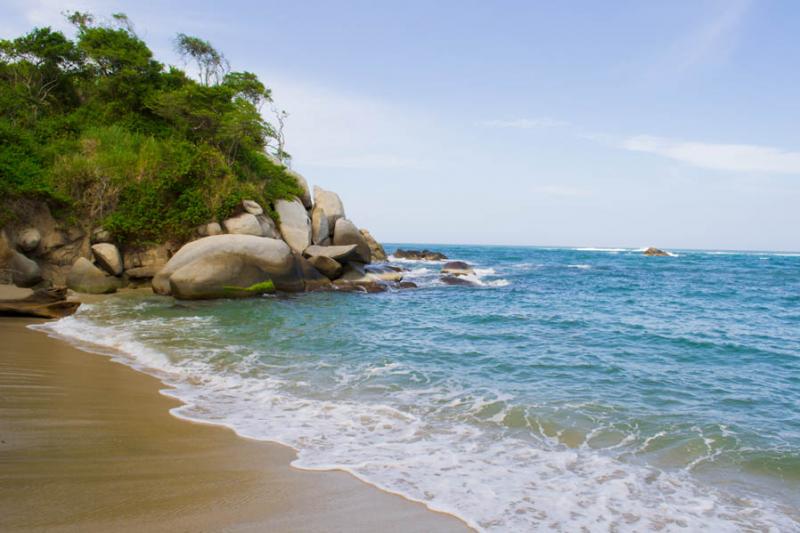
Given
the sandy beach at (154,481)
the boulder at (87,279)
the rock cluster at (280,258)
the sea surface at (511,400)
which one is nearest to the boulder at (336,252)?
the rock cluster at (280,258)

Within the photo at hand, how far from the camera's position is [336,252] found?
19469 millimetres

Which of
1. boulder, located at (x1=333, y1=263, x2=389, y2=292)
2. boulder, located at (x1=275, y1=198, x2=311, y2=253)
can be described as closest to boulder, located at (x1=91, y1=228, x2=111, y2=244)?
boulder, located at (x1=275, y1=198, x2=311, y2=253)

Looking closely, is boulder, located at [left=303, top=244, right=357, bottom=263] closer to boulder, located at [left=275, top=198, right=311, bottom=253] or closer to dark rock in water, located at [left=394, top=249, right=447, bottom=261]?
boulder, located at [left=275, top=198, right=311, bottom=253]

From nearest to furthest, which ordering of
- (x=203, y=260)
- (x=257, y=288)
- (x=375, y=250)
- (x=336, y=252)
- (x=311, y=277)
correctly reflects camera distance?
(x=203, y=260)
(x=257, y=288)
(x=311, y=277)
(x=336, y=252)
(x=375, y=250)

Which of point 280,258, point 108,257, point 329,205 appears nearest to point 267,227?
point 280,258

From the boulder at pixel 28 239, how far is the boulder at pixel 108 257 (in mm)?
1657

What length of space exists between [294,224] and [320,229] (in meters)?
1.81

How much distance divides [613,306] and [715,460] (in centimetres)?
1271

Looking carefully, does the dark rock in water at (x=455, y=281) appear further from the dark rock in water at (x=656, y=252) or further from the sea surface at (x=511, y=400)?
the dark rock in water at (x=656, y=252)

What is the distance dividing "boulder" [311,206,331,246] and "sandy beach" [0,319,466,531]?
56.7ft

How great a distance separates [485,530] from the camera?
126 inches

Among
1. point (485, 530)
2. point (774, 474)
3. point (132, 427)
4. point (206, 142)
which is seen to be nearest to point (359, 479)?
point (485, 530)

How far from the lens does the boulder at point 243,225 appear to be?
725 inches

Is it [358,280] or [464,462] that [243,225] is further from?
[464,462]
